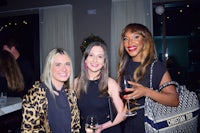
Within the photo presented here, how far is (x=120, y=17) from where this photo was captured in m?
6.47

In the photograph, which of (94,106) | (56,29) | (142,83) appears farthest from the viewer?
(56,29)

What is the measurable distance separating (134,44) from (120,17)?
4.72m

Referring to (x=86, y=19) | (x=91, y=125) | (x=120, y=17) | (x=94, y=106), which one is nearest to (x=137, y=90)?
(x=91, y=125)

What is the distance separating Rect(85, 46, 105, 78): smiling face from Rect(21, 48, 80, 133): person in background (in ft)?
0.82

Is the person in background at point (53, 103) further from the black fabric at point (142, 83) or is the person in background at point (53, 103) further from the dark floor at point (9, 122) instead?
the dark floor at point (9, 122)

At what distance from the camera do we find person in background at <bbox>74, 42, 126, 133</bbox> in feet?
6.87

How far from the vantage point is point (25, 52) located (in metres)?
7.75

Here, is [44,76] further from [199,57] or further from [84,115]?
[199,57]

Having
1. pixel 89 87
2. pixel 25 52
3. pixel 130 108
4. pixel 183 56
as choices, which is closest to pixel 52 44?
pixel 25 52

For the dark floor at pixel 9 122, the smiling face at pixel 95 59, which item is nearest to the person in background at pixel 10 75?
the dark floor at pixel 9 122

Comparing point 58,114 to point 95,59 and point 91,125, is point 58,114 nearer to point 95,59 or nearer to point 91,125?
point 91,125

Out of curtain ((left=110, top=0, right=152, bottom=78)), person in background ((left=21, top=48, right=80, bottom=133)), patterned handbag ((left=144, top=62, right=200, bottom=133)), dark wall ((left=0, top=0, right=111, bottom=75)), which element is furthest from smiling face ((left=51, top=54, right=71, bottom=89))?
dark wall ((left=0, top=0, right=111, bottom=75))

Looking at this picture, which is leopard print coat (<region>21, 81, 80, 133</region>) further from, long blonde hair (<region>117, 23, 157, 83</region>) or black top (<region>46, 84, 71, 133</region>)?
long blonde hair (<region>117, 23, 157, 83</region>)

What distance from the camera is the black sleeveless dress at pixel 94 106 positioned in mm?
2078
